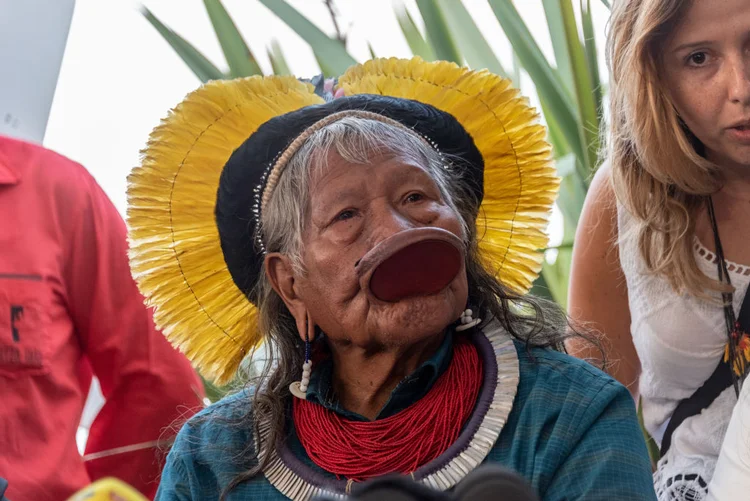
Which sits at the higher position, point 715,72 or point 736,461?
point 715,72

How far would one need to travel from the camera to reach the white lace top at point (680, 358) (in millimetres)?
1847

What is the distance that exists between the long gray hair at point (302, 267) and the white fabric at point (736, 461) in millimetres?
335

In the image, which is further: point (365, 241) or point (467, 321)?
point (467, 321)

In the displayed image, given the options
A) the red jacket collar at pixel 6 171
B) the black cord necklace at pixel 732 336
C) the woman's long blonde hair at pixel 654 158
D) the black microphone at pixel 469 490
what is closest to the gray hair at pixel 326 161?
the woman's long blonde hair at pixel 654 158

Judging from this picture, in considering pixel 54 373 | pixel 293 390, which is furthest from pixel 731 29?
pixel 54 373

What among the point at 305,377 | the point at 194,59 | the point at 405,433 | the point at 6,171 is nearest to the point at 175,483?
the point at 305,377

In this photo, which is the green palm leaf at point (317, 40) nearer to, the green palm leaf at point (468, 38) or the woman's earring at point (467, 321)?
the green palm leaf at point (468, 38)

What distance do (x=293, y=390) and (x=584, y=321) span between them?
2.23ft

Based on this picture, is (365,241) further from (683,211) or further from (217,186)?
(683,211)

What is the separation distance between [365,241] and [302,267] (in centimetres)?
15

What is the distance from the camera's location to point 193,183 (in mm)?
1921

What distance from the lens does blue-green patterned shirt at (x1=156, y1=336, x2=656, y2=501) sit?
150 centimetres

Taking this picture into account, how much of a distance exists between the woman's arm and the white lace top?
10 centimetres

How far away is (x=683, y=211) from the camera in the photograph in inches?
76.8
